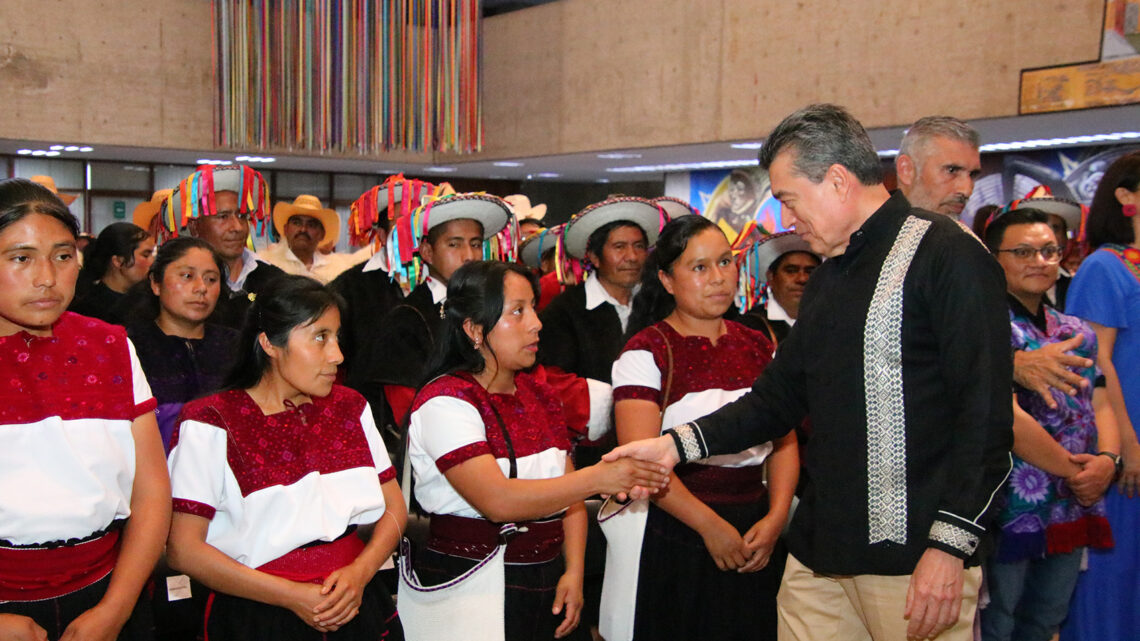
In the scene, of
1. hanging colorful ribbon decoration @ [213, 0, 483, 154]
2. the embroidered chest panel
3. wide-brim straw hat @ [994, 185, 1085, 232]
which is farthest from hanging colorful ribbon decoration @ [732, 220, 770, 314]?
hanging colorful ribbon decoration @ [213, 0, 483, 154]

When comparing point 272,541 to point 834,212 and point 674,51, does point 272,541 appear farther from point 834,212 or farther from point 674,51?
point 674,51

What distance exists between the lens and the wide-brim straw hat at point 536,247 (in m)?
5.81

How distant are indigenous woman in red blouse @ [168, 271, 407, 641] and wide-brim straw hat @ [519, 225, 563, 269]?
357cm

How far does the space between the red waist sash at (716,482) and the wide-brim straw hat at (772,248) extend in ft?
4.67

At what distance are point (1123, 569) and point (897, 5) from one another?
5.01 metres

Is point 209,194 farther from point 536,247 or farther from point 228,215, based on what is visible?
point 536,247

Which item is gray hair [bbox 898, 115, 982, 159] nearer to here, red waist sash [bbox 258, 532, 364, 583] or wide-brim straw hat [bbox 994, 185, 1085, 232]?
wide-brim straw hat [bbox 994, 185, 1085, 232]

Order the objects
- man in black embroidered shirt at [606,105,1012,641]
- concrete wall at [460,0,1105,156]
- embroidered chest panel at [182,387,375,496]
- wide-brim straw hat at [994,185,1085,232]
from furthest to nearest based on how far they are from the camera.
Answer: concrete wall at [460,0,1105,156] → wide-brim straw hat at [994,185,1085,232] → embroidered chest panel at [182,387,375,496] → man in black embroidered shirt at [606,105,1012,641]

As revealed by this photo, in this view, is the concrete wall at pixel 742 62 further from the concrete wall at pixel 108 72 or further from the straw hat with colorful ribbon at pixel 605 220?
the straw hat with colorful ribbon at pixel 605 220

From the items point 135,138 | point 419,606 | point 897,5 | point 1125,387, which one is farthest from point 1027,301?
point 135,138

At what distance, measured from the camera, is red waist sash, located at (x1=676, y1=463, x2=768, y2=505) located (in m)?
2.68

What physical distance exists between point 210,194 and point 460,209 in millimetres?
1092

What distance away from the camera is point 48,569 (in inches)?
72.8

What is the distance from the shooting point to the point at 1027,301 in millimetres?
3004
